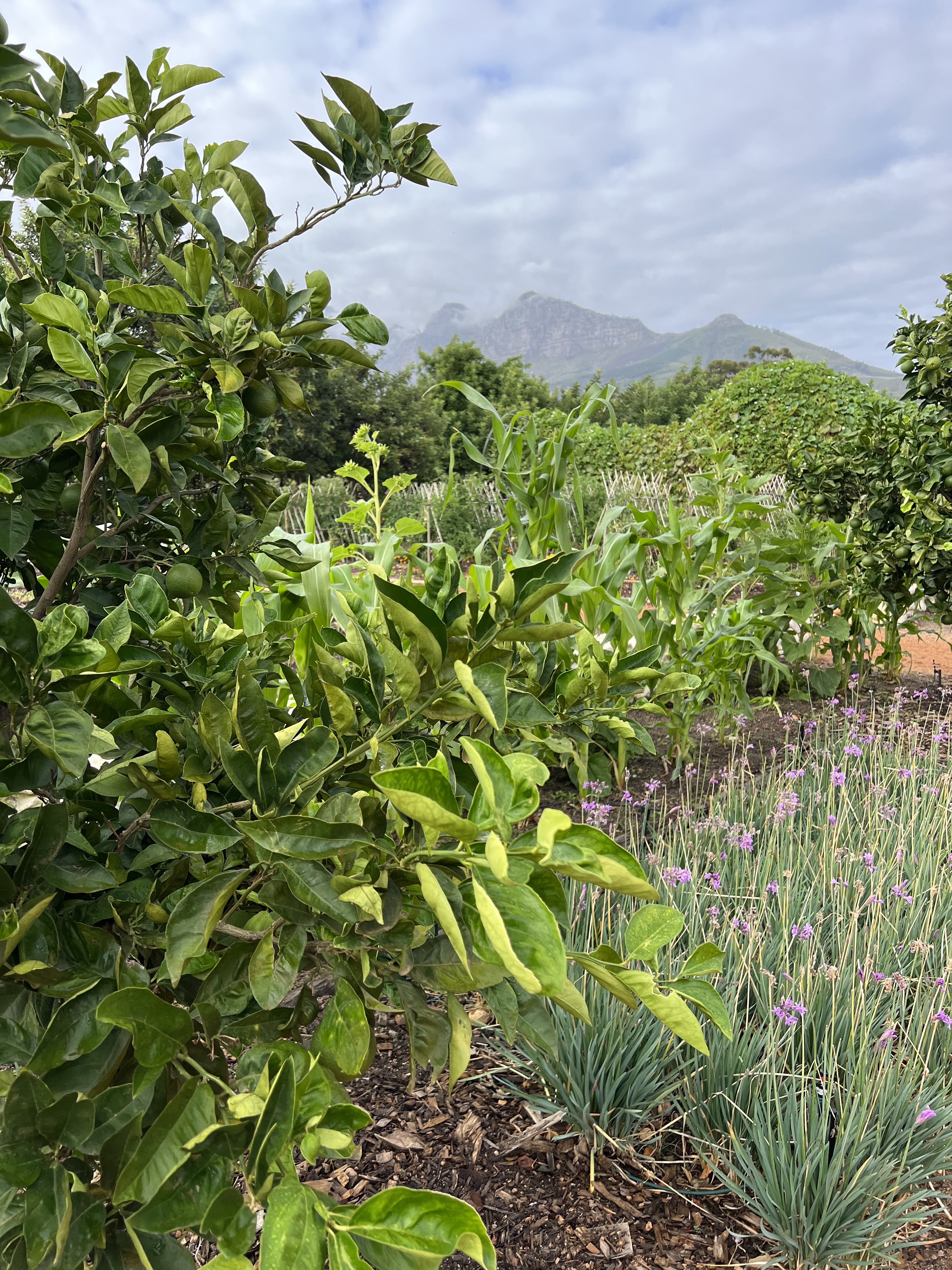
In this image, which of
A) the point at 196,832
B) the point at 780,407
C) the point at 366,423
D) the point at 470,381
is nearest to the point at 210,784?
the point at 196,832

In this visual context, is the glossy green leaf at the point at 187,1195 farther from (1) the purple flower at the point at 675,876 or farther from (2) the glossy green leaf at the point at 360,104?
(1) the purple flower at the point at 675,876

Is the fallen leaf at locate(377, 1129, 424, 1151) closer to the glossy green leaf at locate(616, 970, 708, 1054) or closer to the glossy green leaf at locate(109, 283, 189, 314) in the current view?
the glossy green leaf at locate(616, 970, 708, 1054)

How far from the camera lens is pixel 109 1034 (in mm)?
661

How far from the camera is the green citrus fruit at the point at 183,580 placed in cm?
89

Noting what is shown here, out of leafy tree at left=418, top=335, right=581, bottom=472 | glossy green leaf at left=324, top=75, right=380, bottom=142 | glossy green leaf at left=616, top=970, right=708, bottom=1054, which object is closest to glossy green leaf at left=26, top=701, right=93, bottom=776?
glossy green leaf at left=616, top=970, right=708, bottom=1054

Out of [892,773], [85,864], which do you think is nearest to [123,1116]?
[85,864]

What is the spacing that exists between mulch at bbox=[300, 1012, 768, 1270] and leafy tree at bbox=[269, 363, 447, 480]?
16.1 m

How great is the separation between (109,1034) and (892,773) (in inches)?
121

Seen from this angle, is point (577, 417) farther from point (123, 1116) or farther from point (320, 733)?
point (123, 1116)

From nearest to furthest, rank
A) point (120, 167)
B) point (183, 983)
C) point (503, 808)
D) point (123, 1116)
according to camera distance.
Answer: point (503, 808) < point (123, 1116) < point (183, 983) < point (120, 167)

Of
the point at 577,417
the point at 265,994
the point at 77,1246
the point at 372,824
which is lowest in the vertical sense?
the point at 77,1246

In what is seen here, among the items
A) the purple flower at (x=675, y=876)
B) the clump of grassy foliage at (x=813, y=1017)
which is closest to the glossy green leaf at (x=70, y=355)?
the clump of grassy foliage at (x=813, y=1017)

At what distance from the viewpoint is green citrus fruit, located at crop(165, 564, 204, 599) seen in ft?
2.92

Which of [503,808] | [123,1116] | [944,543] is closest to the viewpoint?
[503,808]
